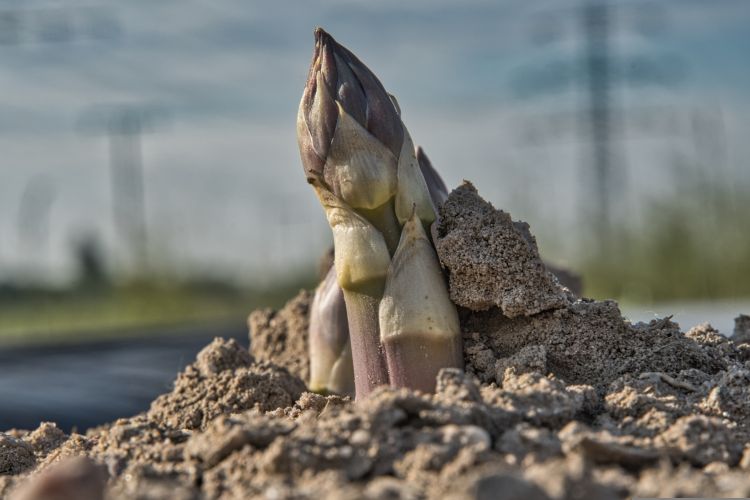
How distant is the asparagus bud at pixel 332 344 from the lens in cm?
252

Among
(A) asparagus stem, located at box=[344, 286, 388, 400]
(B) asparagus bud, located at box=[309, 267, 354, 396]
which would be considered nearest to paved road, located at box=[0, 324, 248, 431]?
(B) asparagus bud, located at box=[309, 267, 354, 396]

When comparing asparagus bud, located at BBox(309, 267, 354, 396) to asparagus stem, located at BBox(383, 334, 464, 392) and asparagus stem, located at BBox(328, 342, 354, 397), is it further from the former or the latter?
asparagus stem, located at BBox(383, 334, 464, 392)

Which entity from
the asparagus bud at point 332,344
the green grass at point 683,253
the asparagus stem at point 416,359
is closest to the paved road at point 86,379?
the asparagus bud at point 332,344

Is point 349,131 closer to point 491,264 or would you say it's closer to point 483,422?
point 491,264

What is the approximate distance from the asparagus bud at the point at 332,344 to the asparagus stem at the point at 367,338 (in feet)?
Result: 1.45

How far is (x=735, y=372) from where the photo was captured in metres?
1.87

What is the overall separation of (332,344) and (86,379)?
7.33 feet

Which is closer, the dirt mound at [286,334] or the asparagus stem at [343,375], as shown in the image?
the asparagus stem at [343,375]

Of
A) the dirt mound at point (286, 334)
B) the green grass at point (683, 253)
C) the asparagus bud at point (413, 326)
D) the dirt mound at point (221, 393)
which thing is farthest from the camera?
the green grass at point (683, 253)

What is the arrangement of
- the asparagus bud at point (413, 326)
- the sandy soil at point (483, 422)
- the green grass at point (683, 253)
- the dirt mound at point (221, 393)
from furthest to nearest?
the green grass at point (683, 253), the dirt mound at point (221, 393), the asparagus bud at point (413, 326), the sandy soil at point (483, 422)

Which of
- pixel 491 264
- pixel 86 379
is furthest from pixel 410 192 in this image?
pixel 86 379

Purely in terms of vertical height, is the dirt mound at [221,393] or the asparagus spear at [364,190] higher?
the asparagus spear at [364,190]

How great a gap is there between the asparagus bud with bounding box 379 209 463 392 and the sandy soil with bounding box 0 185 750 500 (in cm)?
7

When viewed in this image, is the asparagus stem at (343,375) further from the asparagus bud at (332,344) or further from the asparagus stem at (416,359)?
the asparagus stem at (416,359)
